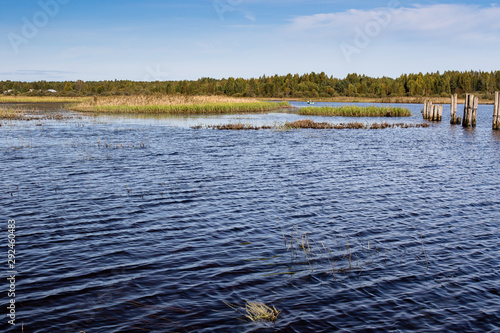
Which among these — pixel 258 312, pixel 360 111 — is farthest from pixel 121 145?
pixel 360 111

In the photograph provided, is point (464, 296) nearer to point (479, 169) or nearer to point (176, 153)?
point (479, 169)

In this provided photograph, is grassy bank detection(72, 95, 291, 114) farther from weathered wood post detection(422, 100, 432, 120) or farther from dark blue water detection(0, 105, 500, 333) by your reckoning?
dark blue water detection(0, 105, 500, 333)

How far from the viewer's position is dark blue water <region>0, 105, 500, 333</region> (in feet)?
24.3

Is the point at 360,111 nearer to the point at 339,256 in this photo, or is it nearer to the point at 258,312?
the point at 339,256

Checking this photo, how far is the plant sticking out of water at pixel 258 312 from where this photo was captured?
7.14m

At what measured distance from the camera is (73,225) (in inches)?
480

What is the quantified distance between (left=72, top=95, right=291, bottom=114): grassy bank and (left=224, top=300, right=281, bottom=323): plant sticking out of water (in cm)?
6359

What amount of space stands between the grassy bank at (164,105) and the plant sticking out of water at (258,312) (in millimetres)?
63589

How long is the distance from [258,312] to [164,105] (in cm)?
6720

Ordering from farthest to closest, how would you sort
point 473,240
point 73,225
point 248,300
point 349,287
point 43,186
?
point 43,186
point 73,225
point 473,240
point 349,287
point 248,300

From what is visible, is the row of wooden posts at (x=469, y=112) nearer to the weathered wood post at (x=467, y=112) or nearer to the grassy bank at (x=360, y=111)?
the weathered wood post at (x=467, y=112)

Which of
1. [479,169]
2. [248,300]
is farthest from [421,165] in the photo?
[248,300]

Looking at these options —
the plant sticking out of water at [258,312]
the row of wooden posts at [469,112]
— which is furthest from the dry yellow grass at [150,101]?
the plant sticking out of water at [258,312]

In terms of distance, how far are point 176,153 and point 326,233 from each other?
17.1 m
